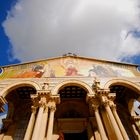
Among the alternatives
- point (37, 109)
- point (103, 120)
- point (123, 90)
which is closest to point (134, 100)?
point (123, 90)

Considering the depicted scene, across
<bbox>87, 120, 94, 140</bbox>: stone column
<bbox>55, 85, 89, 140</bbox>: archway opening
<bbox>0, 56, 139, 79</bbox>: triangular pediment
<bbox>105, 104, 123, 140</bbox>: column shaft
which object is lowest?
<bbox>105, 104, 123, 140</bbox>: column shaft

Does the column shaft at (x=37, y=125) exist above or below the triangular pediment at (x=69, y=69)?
below

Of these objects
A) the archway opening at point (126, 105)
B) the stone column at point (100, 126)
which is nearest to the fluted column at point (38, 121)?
the stone column at point (100, 126)

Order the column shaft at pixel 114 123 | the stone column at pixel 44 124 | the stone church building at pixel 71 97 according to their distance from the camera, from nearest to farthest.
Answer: the column shaft at pixel 114 123 → the stone column at pixel 44 124 → the stone church building at pixel 71 97

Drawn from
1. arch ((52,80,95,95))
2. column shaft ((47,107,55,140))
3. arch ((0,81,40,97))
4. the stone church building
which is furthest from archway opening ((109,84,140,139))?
arch ((0,81,40,97))

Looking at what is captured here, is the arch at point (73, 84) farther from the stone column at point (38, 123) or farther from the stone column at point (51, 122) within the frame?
the stone column at point (38, 123)

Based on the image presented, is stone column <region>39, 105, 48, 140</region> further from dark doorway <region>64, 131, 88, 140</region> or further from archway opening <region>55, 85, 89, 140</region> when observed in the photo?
dark doorway <region>64, 131, 88, 140</region>

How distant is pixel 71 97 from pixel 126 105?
4704 millimetres

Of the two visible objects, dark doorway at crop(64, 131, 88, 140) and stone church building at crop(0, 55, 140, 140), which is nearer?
stone church building at crop(0, 55, 140, 140)

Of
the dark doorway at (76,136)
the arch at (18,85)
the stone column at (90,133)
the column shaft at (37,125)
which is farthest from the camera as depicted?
the dark doorway at (76,136)

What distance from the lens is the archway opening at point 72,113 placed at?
15804 mm

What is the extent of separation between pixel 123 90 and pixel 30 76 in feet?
25.5

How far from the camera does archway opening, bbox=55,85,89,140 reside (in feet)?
51.9

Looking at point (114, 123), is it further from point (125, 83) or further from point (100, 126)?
point (125, 83)
